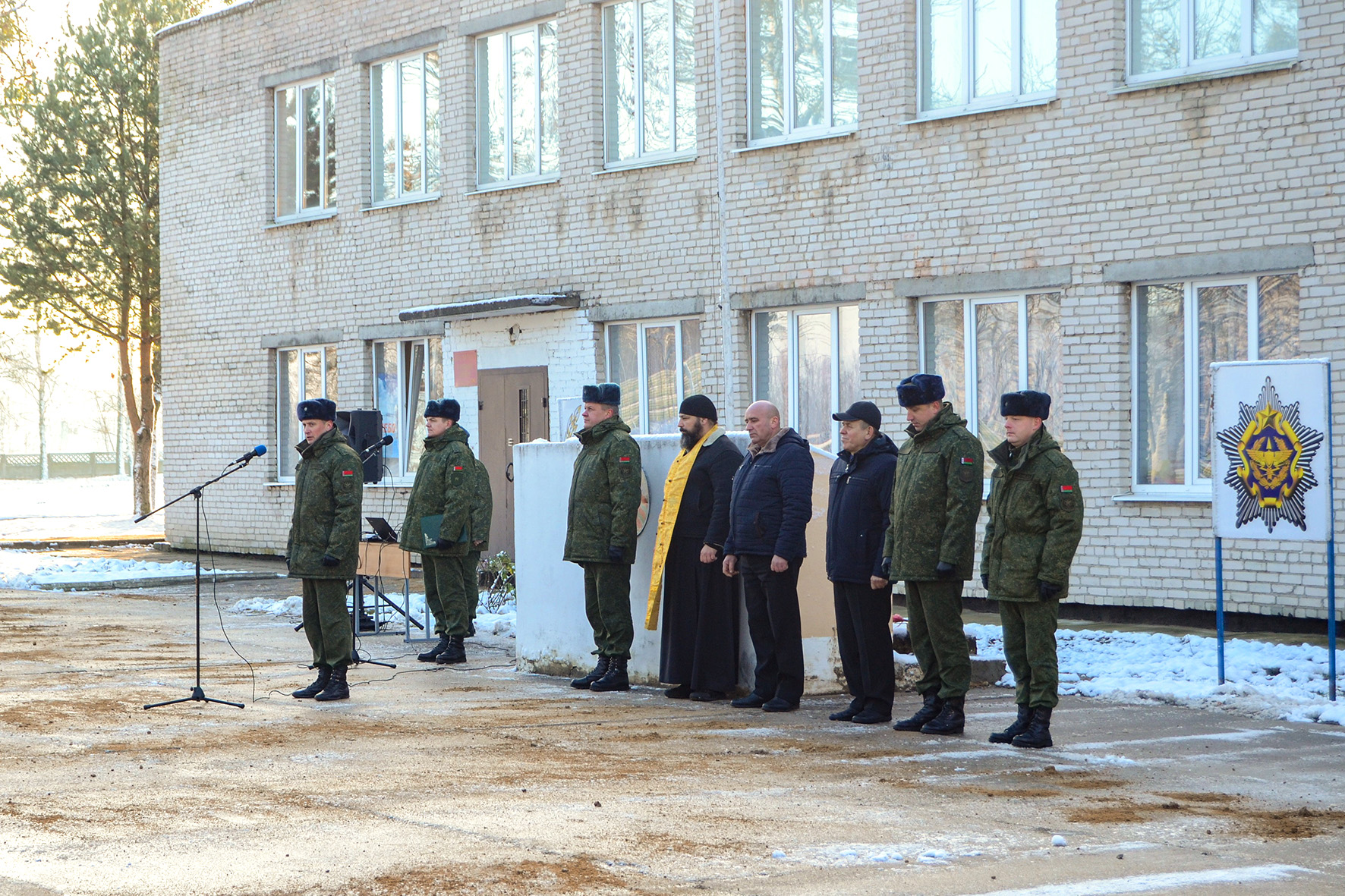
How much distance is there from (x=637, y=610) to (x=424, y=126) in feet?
37.0

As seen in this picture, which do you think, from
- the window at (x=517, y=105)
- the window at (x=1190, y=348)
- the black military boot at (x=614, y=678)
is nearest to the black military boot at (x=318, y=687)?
the black military boot at (x=614, y=678)

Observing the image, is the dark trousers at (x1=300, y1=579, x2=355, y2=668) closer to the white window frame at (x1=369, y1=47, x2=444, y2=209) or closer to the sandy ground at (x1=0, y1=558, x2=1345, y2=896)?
the sandy ground at (x1=0, y1=558, x2=1345, y2=896)

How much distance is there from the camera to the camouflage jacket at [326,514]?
10.6 meters

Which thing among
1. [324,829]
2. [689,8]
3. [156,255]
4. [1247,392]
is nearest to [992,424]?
[1247,392]

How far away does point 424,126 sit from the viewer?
68.9ft

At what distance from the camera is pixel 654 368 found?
1812 centimetres

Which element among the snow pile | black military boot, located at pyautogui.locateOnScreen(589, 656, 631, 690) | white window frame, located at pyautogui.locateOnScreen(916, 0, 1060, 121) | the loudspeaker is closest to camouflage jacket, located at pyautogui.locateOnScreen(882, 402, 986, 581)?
the snow pile

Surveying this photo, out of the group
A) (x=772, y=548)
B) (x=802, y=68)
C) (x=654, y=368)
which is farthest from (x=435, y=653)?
(x=802, y=68)

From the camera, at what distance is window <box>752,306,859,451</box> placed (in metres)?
16.4

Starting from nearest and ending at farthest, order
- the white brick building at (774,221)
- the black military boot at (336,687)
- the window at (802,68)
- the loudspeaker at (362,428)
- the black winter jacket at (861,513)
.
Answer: the black winter jacket at (861,513) → the black military boot at (336,687) → the white brick building at (774,221) → the loudspeaker at (362,428) → the window at (802,68)

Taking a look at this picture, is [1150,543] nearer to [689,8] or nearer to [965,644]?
[965,644]

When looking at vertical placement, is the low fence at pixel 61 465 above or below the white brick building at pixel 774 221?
below

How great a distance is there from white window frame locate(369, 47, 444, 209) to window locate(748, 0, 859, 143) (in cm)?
504

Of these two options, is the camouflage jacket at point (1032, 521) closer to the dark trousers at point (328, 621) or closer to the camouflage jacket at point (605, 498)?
the camouflage jacket at point (605, 498)
